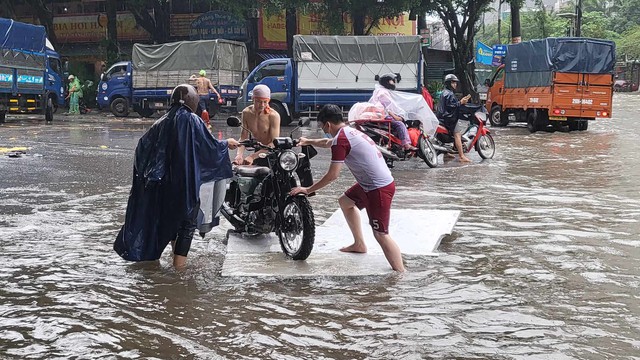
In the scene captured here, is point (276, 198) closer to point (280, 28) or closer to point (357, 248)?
point (357, 248)

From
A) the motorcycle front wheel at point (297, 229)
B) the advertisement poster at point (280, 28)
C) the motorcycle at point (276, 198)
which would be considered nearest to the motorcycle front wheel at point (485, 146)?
the motorcycle at point (276, 198)

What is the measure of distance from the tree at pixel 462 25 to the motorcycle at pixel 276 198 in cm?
2613

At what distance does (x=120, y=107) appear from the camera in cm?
3019

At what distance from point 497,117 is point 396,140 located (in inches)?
558

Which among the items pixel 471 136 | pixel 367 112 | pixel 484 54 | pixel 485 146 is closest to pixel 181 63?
pixel 471 136

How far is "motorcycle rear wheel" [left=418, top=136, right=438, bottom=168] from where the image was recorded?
525 inches

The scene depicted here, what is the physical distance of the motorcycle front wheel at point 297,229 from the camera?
602 cm

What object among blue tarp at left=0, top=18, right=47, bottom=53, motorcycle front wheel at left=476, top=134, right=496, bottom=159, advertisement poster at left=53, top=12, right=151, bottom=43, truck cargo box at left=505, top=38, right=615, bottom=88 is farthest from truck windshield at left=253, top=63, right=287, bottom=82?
advertisement poster at left=53, top=12, right=151, bottom=43

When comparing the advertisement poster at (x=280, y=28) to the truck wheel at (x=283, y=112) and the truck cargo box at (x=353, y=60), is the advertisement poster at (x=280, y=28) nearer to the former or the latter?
the truck cargo box at (x=353, y=60)

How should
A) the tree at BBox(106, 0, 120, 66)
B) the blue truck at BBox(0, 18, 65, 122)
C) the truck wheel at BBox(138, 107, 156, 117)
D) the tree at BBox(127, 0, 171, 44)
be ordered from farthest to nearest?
the tree at BBox(127, 0, 171, 44) < the tree at BBox(106, 0, 120, 66) < the truck wheel at BBox(138, 107, 156, 117) < the blue truck at BBox(0, 18, 65, 122)

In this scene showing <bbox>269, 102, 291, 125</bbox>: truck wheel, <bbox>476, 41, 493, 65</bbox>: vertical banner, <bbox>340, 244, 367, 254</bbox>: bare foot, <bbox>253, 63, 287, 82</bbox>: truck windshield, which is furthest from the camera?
<bbox>476, 41, 493, 65</bbox>: vertical banner

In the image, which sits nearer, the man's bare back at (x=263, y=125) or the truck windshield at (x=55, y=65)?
the man's bare back at (x=263, y=125)

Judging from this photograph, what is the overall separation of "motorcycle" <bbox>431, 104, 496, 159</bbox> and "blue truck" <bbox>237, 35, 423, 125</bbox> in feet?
33.3

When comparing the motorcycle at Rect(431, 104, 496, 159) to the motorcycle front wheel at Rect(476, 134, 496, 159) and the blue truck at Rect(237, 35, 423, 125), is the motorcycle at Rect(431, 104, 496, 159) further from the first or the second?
the blue truck at Rect(237, 35, 423, 125)
